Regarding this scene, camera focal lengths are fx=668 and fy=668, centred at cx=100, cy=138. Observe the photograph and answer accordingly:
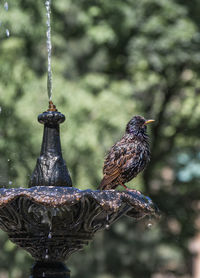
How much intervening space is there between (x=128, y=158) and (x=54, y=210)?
A: 0.79 meters

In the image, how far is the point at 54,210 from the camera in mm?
5156

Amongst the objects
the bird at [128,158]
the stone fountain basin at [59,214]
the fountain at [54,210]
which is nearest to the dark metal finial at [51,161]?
the fountain at [54,210]

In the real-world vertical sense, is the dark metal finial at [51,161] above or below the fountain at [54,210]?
above

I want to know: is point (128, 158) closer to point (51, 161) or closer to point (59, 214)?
point (51, 161)

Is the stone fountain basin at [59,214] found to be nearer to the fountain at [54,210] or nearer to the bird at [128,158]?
the fountain at [54,210]

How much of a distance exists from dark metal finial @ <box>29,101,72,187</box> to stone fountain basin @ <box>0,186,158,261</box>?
0.26 m

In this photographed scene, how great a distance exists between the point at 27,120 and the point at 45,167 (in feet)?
26.1

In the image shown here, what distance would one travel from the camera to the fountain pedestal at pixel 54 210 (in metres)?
4.89

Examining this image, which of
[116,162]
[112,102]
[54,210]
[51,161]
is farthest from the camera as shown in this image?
[112,102]

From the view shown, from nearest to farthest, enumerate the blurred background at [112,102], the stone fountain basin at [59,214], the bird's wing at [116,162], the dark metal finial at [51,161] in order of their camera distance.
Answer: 1. the stone fountain basin at [59,214]
2. the dark metal finial at [51,161]
3. the bird's wing at [116,162]
4. the blurred background at [112,102]

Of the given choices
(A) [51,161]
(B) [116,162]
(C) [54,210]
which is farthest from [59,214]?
(B) [116,162]

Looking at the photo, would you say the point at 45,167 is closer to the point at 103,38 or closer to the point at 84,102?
the point at 84,102

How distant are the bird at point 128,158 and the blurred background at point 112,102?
21.8 ft

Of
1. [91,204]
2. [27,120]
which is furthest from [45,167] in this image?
[27,120]
